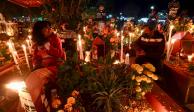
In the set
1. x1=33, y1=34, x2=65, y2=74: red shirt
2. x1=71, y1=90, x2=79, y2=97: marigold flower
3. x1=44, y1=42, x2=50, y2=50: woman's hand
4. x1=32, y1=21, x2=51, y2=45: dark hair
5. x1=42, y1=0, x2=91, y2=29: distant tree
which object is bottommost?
x1=71, y1=90, x2=79, y2=97: marigold flower

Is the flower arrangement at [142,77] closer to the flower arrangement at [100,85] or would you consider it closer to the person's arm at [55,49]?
the flower arrangement at [100,85]

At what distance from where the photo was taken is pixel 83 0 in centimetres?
548

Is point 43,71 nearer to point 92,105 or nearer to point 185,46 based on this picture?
point 92,105

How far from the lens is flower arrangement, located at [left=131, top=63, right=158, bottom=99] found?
3.54 meters

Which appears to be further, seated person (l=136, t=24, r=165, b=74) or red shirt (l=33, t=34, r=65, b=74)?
seated person (l=136, t=24, r=165, b=74)

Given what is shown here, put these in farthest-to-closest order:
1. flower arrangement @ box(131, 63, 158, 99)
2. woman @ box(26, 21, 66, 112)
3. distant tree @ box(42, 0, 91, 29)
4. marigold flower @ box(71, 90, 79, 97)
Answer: distant tree @ box(42, 0, 91, 29)
woman @ box(26, 21, 66, 112)
flower arrangement @ box(131, 63, 158, 99)
marigold flower @ box(71, 90, 79, 97)

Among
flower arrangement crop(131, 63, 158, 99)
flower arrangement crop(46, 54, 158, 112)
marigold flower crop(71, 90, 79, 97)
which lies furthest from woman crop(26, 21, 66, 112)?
flower arrangement crop(131, 63, 158, 99)

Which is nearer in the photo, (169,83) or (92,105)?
(92,105)

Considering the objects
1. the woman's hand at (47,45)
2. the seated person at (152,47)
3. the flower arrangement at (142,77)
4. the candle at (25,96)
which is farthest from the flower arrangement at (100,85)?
the seated person at (152,47)

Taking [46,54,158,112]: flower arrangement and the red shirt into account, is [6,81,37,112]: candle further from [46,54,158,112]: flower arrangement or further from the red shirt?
the red shirt

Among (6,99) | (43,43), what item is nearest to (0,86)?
(6,99)

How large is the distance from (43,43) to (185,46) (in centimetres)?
390

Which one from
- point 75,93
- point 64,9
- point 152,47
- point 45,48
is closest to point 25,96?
point 75,93

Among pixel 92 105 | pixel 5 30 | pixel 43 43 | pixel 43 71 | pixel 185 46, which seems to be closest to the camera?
pixel 92 105
